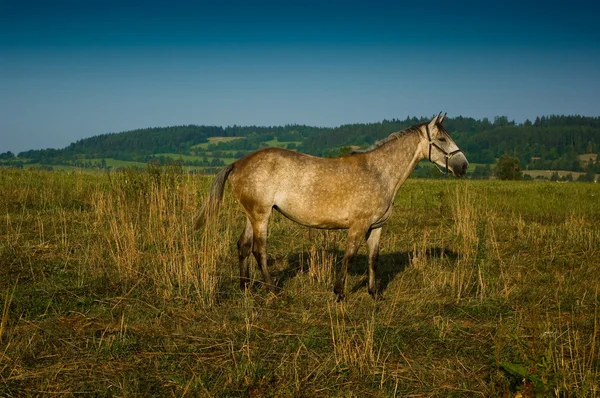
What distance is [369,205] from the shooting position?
7.08 metres

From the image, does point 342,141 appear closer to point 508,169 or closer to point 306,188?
point 508,169

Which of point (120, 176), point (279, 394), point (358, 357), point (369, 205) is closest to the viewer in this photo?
point (279, 394)

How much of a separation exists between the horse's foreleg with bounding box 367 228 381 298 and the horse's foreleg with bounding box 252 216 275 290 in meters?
1.56

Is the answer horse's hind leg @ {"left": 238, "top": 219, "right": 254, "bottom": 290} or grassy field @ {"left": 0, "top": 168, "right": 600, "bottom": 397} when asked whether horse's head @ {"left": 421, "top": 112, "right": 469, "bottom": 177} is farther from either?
horse's hind leg @ {"left": 238, "top": 219, "right": 254, "bottom": 290}

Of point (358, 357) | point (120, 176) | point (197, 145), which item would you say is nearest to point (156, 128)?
point (197, 145)

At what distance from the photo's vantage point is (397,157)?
24.5 feet

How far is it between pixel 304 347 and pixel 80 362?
7.40 feet

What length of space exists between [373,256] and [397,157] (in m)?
1.62

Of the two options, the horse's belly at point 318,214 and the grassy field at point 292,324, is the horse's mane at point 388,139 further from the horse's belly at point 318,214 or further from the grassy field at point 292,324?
the grassy field at point 292,324

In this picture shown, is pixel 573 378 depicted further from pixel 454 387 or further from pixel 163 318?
pixel 163 318

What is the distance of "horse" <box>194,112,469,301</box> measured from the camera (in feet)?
23.1

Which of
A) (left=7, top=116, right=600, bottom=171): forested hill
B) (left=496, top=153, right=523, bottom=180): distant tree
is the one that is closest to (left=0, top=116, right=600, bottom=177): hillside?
(left=7, top=116, right=600, bottom=171): forested hill

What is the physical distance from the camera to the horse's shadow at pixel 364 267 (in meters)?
8.25

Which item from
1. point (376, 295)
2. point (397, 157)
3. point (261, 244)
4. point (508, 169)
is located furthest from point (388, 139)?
point (508, 169)
